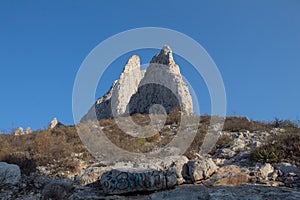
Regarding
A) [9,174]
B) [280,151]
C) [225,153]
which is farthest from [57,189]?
[280,151]

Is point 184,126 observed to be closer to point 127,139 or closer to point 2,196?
point 127,139

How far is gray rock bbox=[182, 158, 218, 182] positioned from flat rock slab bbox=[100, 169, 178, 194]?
1.96 feet

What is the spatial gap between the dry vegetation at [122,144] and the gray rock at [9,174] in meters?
0.76

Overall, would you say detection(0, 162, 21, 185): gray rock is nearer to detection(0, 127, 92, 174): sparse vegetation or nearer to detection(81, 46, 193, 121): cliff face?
detection(0, 127, 92, 174): sparse vegetation

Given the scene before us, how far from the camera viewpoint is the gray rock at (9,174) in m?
10.1

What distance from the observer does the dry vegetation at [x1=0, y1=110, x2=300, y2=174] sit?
11555 mm

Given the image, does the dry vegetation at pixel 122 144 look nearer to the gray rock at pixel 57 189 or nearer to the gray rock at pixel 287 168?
the gray rock at pixel 287 168

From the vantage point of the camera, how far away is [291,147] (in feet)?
38.2

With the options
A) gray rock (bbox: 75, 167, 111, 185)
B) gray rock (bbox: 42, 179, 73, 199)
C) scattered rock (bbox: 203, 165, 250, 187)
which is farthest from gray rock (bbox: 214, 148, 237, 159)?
gray rock (bbox: 42, 179, 73, 199)

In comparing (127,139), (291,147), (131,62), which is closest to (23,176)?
(127,139)

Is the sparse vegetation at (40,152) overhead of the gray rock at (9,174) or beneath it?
overhead

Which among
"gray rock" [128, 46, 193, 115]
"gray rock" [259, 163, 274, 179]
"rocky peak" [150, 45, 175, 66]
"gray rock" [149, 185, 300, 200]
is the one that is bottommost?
"gray rock" [149, 185, 300, 200]

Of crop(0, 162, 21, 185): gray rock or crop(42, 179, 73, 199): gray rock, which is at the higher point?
crop(0, 162, 21, 185): gray rock

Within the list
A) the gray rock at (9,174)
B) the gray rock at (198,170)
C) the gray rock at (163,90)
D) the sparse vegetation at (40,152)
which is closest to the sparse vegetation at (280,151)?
the gray rock at (198,170)
